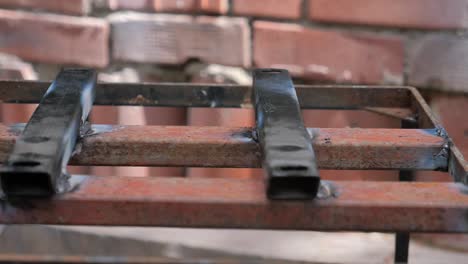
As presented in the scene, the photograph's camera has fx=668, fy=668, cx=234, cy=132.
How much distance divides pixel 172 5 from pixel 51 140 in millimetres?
671

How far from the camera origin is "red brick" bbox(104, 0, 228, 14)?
3.93 ft

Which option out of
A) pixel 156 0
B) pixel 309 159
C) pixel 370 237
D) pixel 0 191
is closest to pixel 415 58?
pixel 370 237

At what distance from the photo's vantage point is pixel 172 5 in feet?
4.00

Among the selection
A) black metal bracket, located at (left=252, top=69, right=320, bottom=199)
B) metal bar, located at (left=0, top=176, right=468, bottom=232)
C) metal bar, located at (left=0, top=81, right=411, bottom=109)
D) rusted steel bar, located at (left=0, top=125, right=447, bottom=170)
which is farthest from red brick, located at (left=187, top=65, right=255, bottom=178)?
metal bar, located at (left=0, top=176, right=468, bottom=232)

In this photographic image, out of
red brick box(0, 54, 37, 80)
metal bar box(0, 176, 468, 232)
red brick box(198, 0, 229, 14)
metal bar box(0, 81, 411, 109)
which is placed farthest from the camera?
red brick box(0, 54, 37, 80)

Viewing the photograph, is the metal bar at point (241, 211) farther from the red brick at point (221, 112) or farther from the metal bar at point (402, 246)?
the red brick at point (221, 112)

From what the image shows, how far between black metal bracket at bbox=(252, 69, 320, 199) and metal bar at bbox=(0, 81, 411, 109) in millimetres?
98

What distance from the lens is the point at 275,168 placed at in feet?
1.77

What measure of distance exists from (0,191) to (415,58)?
2.56 feet

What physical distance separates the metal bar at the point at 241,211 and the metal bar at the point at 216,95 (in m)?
0.33

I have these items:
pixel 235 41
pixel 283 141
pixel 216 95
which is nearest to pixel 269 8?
pixel 235 41

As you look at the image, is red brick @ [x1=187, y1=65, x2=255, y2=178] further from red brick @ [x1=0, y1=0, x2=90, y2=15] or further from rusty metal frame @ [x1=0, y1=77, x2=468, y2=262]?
rusty metal frame @ [x1=0, y1=77, x2=468, y2=262]

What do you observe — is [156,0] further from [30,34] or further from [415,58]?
[415,58]

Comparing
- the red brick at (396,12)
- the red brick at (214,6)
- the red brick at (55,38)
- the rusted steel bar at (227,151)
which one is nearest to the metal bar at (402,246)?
the rusted steel bar at (227,151)
